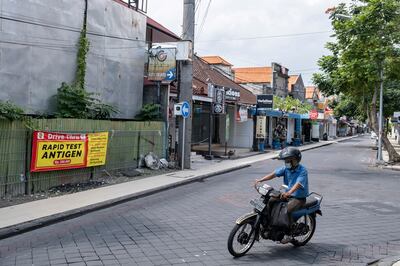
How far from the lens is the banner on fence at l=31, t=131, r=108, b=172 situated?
11.2 metres

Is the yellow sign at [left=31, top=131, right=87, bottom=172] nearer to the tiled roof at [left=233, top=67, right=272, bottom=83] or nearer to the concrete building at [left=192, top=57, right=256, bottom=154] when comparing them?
the concrete building at [left=192, top=57, right=256, bottom=154]

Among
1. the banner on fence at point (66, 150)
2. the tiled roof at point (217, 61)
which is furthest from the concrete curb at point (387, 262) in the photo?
the tiled roof at point (217, 61)

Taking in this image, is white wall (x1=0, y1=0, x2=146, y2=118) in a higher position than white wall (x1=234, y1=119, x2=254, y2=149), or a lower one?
higher

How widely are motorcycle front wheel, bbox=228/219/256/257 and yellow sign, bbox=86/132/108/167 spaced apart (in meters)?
7.81

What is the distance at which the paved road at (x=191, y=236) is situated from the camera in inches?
252

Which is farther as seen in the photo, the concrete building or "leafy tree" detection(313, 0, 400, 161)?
the concrete building

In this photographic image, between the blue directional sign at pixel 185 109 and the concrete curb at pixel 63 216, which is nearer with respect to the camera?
the concrete curb at pixel 63 216

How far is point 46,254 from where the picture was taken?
646 cm

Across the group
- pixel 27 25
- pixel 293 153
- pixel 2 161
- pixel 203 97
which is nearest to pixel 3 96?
pixel 27 25

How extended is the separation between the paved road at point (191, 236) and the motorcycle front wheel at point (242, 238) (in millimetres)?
114

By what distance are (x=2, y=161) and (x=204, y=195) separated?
5.21 metres

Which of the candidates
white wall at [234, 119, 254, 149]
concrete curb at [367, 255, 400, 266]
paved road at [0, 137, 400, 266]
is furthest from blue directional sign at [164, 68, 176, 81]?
white wall at [234, 119, 254, 149]

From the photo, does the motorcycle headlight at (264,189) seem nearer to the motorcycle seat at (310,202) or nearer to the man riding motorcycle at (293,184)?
the man riding motorcycle at (293,184)

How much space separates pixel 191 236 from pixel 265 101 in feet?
79.9
